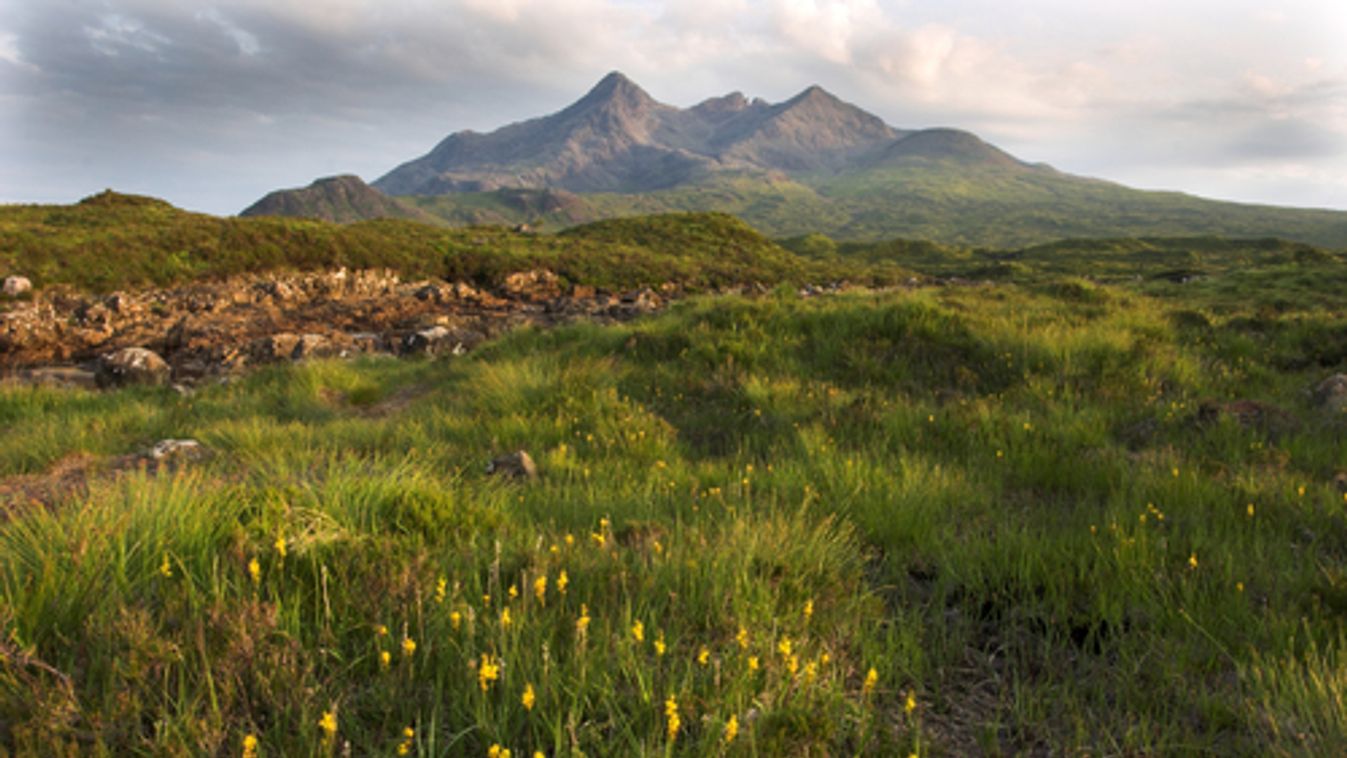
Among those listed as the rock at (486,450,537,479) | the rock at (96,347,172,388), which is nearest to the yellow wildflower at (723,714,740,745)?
the rock at (486,450,537,479)

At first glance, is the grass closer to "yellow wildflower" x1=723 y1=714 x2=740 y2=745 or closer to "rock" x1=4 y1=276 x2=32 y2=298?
"yellow wildflower" x1=723 y1=714 x2=740 y2=745

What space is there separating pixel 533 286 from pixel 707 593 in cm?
2501

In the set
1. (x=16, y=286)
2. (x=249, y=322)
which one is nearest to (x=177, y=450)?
(x=249, y=322)

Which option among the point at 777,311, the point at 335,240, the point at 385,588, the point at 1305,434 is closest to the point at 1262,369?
the point at 1305,434

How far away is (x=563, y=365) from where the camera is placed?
9.49 metres

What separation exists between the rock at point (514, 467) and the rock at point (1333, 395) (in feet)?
24.6

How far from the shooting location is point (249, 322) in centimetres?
1783

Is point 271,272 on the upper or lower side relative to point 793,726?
upper

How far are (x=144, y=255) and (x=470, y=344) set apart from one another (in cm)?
1410

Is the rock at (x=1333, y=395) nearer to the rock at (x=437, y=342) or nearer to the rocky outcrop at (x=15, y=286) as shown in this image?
the rock at (x=437, y=342)

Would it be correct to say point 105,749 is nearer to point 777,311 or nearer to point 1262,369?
point 777,311

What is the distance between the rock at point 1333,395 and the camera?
6.26 metres

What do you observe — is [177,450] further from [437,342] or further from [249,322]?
[249,322]

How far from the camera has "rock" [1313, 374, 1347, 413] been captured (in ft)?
20.5
